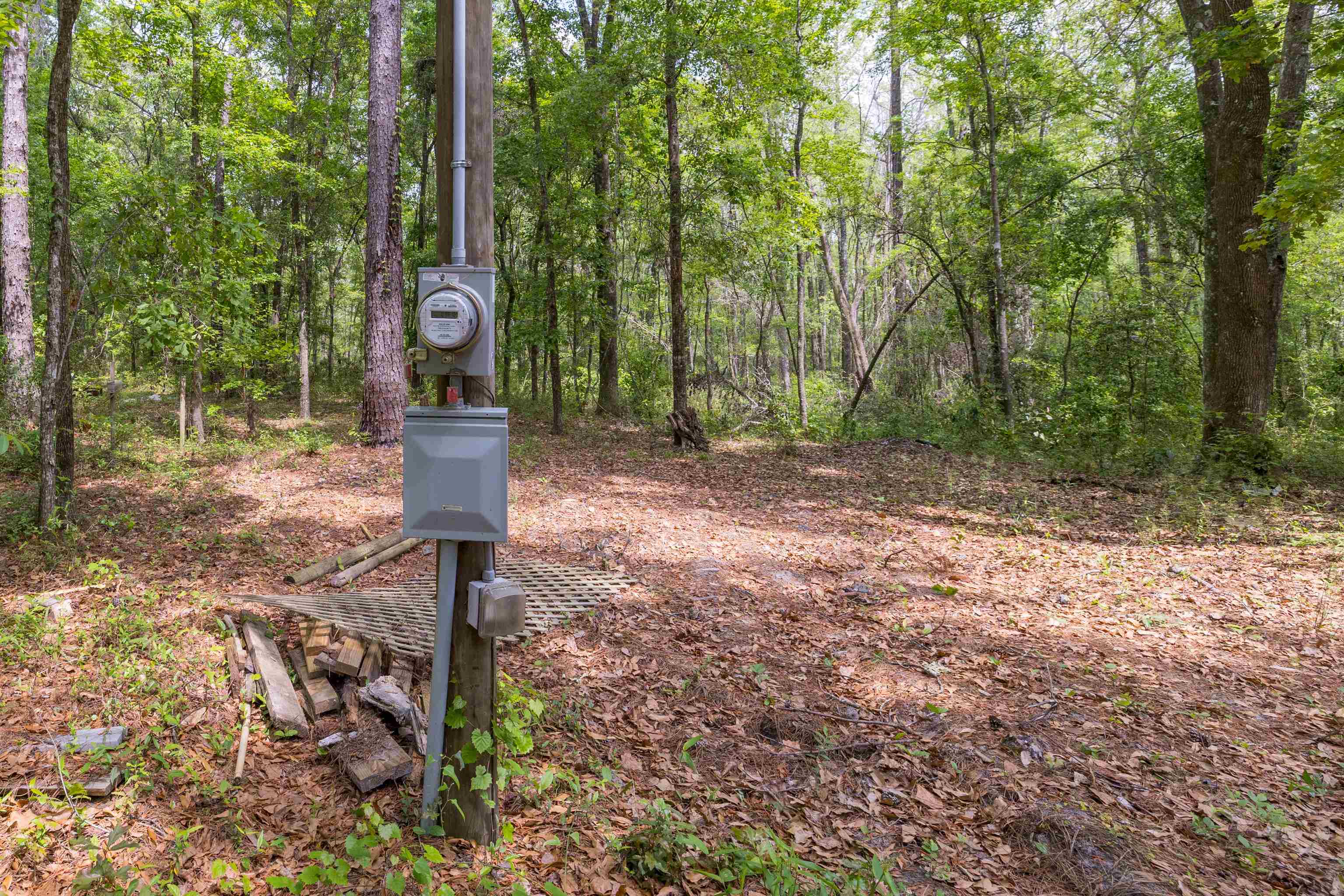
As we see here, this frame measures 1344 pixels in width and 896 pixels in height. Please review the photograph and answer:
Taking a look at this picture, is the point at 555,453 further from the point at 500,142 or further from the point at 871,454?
the point at 500,142

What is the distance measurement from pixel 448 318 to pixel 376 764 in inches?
74.3

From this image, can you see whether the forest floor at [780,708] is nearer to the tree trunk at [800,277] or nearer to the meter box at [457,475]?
the meter box at [457,475]

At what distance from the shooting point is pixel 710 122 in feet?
41.9

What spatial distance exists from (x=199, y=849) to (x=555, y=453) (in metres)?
8.91

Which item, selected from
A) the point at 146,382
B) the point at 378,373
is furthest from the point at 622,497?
the point at 146,382

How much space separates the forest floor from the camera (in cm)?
250

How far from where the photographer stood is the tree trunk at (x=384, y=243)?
30.5 feet

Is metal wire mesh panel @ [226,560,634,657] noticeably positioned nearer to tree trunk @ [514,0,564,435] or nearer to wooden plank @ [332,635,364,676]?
wooden plank @ [332,635,364,676]

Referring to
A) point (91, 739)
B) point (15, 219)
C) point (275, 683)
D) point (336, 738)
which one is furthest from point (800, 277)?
point (91, 739)

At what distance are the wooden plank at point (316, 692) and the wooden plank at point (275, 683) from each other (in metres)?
0.04

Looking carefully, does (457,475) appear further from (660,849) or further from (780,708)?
(780,708)

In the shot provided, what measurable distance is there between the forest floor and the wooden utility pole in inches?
6.7

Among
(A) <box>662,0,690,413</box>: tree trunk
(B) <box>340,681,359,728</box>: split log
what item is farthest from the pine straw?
(A) <box>662,0,690,413</box>: tree trunk

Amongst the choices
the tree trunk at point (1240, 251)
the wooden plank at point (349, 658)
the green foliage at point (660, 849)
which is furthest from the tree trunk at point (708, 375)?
the green foliage at point (660, 849)
